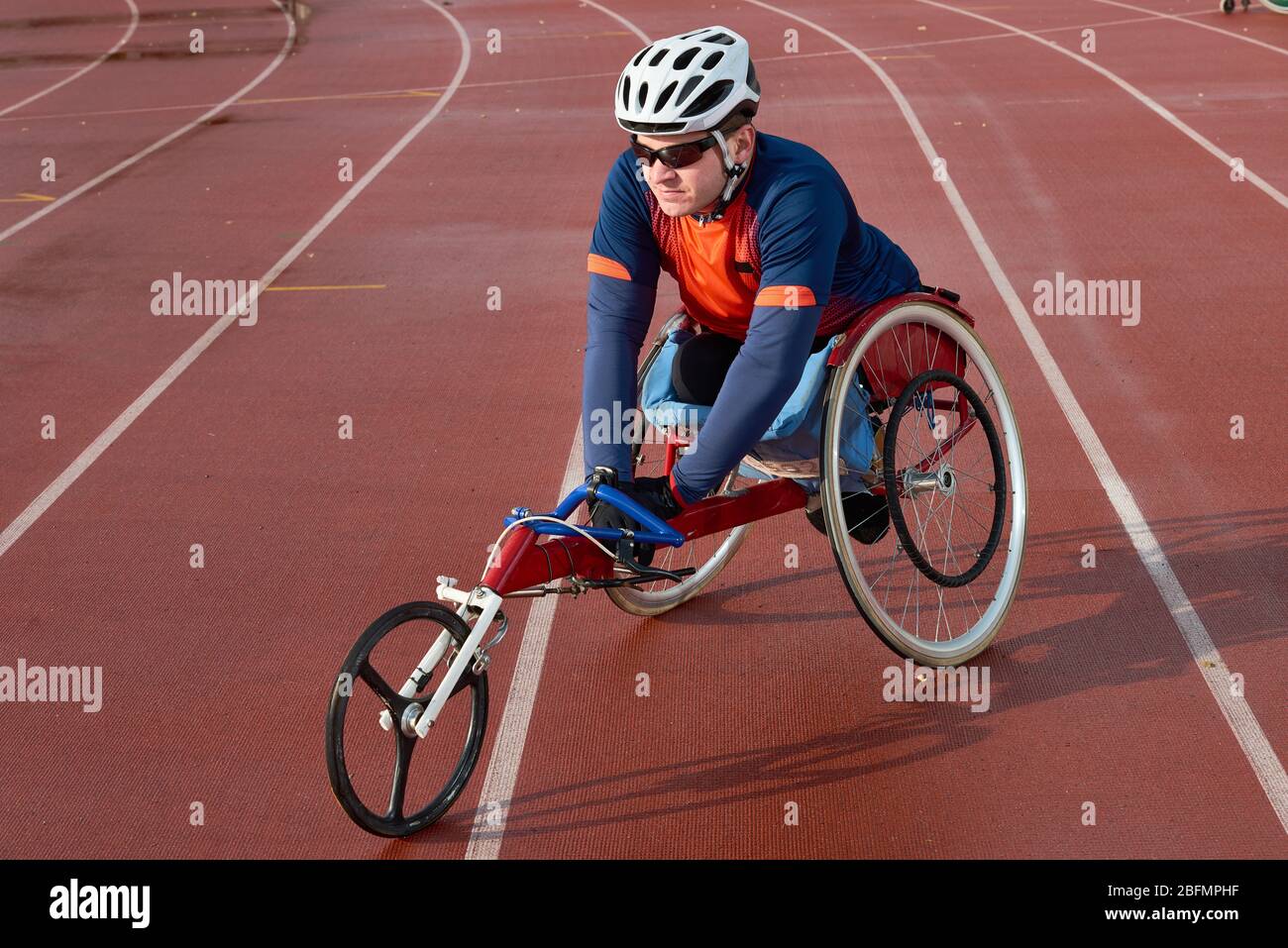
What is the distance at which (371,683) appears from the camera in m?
3.48

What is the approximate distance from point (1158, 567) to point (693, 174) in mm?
2513

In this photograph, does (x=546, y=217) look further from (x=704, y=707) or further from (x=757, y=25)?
(x=757, y=25)

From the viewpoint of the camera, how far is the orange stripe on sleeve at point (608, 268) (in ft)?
13.2

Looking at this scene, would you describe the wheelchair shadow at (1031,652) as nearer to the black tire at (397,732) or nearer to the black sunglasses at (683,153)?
the black tire at (397,732)

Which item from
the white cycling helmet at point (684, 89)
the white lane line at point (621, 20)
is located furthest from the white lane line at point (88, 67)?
the white cycling helmet at point (684, 89)

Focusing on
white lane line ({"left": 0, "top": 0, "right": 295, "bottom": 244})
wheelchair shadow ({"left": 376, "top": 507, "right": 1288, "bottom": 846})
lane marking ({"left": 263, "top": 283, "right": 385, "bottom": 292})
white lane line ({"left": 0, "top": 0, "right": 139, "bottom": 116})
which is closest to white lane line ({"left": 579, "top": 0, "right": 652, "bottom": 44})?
white lane line ({"left": 0, "top": 0, "right": 295, "bottom": 244})

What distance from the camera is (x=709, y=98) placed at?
3.75 m

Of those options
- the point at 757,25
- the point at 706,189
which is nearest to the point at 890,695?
the point at 706,189

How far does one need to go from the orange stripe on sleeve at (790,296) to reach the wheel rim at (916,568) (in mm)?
279

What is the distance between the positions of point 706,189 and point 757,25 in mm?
17424

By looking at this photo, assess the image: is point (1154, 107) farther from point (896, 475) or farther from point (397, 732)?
point (397, 732)

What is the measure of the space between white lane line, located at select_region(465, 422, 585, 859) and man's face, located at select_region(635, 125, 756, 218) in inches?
64.7

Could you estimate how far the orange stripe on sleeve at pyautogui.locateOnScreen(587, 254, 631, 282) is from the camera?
13.2 feet

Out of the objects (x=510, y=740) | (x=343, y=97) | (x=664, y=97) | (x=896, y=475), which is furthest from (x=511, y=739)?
(x=343, y=97)
